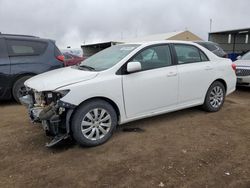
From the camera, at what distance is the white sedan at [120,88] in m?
3.63

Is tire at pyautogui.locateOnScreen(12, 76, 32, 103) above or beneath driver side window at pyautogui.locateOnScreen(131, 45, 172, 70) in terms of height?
beneath

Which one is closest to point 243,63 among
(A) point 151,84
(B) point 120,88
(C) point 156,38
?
(A) point 151,84

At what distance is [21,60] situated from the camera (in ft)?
21.4

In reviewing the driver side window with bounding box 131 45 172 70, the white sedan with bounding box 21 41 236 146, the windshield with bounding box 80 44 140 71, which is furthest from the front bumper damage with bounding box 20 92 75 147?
the driver side window with bounding box 131 45 172 70

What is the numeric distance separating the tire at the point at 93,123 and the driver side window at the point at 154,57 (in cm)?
100

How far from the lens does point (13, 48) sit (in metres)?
6.54

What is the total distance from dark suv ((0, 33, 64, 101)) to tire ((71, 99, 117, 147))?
3.08 meters

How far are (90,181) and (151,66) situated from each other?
7.45 feet

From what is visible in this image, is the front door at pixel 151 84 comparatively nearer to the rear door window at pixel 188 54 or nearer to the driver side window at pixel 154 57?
the driver side window at pixel 154 57

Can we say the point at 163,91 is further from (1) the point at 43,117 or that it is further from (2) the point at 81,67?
(1) the point at 43,117

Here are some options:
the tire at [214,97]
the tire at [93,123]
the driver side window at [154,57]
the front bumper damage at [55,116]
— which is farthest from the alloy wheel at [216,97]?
the front bumper damage at [55,116]

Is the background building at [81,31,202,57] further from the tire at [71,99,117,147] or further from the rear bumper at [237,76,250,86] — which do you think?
the tire at [71,99,117,147]

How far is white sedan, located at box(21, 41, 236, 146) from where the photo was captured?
363cm

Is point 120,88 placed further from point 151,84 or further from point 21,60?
point 21,60
